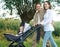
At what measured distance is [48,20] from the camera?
941 centimetres

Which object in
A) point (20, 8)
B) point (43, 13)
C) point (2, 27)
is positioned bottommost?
point (2, 27)

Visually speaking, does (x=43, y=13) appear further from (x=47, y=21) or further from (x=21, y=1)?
(x=21, y=1)

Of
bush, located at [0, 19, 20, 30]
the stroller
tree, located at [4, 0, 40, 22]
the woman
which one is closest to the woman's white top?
the woman

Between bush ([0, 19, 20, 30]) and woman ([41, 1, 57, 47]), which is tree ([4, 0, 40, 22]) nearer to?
bush ([0, 19, 20, 30])

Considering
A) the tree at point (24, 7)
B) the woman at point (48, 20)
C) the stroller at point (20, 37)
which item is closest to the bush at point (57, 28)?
the tree at point (24, 7)

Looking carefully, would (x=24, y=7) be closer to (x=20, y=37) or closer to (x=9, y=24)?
(x=9, y=24)

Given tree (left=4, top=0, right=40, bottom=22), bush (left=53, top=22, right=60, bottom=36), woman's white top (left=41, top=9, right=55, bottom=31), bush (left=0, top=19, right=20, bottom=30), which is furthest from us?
bush (left=53, top=22, right=60, bottom=36)

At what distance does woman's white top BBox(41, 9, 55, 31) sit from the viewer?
9.40 m

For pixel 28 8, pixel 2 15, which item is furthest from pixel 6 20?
pixel 28 8

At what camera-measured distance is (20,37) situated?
31.1 feet

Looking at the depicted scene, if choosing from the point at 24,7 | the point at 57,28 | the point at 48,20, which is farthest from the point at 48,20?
the point at 57,28

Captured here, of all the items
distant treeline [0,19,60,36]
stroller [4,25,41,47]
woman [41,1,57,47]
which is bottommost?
distant treeline [0,19,60,36]

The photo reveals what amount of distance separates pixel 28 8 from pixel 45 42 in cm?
517

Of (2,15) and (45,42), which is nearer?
(45,42)
